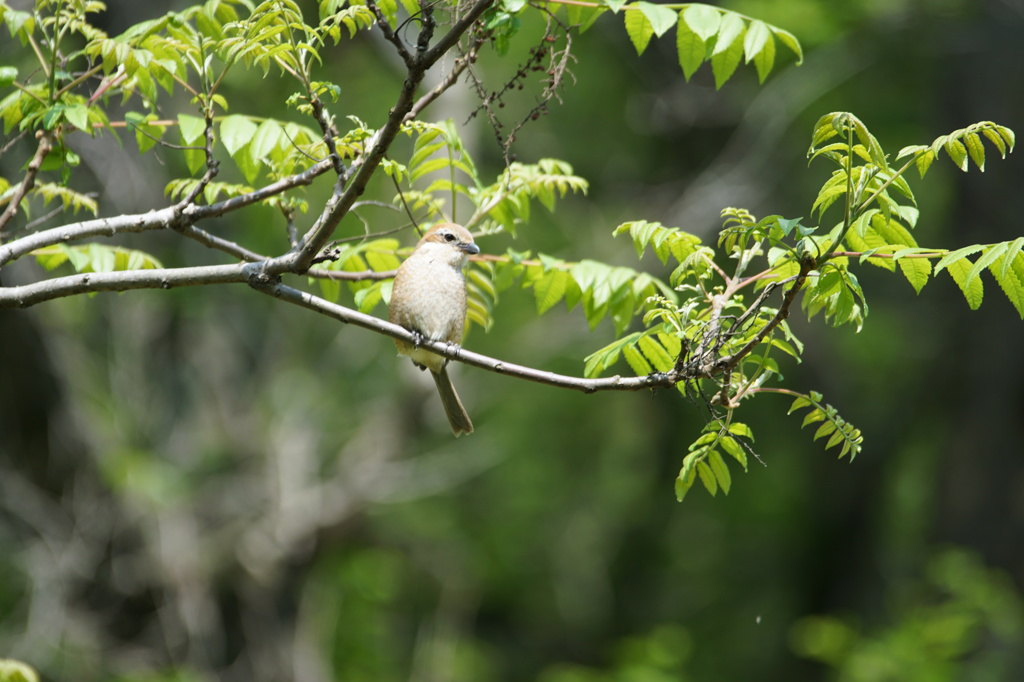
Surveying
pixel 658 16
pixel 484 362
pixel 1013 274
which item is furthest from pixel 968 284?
pixel 484 362

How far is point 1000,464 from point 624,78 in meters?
7.10

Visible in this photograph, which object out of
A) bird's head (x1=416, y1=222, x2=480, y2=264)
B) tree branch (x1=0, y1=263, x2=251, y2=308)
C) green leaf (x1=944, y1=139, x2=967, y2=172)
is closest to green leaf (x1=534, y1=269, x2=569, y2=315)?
bird's head (x1=416, y1=222, x2=480, y2=264)

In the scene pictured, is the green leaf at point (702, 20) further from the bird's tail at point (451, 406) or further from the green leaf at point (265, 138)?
the bird's tail at point (451, 406)

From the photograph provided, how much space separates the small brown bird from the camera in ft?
14.0

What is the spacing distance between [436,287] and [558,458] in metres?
10.9

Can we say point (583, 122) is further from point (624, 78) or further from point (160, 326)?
point (160, 326)

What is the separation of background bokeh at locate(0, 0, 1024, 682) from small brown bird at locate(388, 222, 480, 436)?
5.19m

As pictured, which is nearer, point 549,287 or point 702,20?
point 702,20

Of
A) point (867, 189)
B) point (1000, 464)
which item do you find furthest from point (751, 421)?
point (867, 189)

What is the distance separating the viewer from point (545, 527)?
1461 cm

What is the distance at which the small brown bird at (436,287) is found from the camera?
14.0 feet

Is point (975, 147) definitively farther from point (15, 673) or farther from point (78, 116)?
point (15, 673)

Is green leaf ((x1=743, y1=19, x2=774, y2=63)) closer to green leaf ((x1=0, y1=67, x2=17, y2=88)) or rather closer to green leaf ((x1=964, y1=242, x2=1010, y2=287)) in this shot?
green leaf ((x1=964, y1=242, x2=1010, y2=287))

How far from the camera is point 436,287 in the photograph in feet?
14.2
